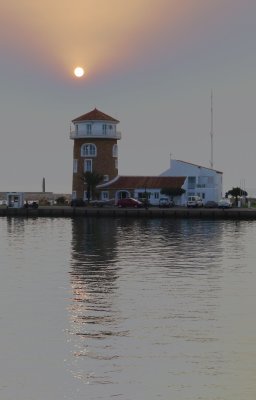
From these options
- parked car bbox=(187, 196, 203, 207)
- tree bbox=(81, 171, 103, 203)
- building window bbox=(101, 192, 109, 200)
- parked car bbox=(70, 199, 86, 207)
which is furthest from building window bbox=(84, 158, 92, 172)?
parked car bbox=(187, 196, 203, 207)

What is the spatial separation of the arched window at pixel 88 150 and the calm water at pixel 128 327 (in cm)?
6762

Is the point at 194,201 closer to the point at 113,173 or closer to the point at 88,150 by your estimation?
the point at 113,173

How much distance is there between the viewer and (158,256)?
Result: 1913 inches

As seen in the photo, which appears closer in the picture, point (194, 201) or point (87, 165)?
point (194, 201)

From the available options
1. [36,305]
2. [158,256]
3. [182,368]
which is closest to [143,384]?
[182,368]

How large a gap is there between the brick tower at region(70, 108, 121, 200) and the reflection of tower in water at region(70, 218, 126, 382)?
201ft

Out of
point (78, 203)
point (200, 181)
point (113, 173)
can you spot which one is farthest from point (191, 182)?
point (78, 203)

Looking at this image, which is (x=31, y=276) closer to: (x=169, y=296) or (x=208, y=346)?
(x=169, y=296)

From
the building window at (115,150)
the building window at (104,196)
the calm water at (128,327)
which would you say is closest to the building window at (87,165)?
the building window at (115,150)

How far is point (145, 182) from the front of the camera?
114 metres

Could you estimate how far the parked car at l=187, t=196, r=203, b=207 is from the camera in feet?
363

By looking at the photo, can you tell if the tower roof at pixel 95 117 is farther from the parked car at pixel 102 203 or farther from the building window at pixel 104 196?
the parked car at pixel 102 203

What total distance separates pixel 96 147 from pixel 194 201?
1778 cm

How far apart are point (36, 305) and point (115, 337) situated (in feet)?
22.3
